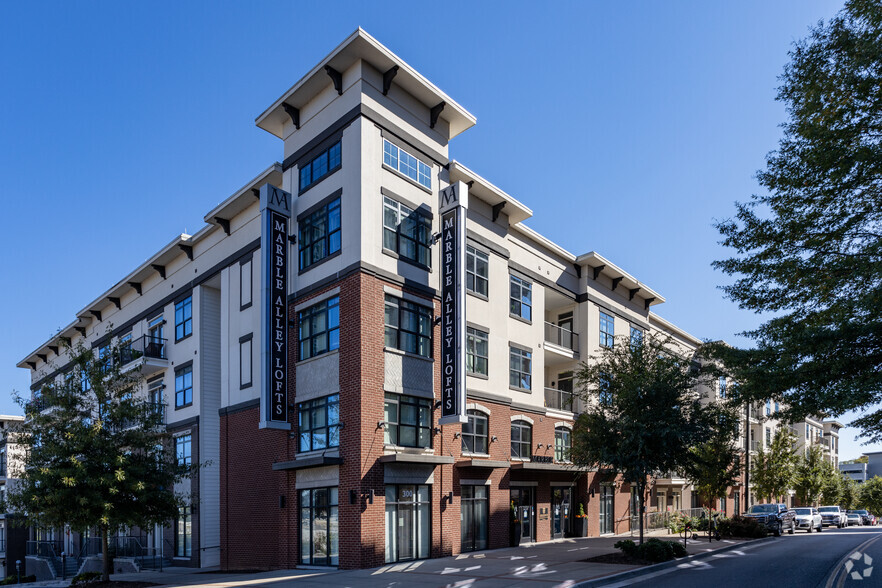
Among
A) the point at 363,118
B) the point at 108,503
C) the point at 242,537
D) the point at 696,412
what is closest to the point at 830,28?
the point at 696,412

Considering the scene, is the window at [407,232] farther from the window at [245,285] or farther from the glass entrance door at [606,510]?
the glass entrance door at [606,510]

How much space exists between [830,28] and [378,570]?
61.7ft

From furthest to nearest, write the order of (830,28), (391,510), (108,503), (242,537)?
(242,537), (391,510), (108,503), (830,28)

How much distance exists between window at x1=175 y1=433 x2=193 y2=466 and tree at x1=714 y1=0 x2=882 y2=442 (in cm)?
2457

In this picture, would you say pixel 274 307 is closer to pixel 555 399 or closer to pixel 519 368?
pixel 519 368

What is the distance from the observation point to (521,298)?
33.1m

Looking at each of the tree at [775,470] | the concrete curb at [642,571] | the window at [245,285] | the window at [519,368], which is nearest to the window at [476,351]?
the window at [519,368]

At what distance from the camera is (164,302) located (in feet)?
121

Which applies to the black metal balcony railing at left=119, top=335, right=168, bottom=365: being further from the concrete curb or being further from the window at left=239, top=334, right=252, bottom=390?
the concrete curb

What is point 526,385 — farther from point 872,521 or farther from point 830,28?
point 872,521

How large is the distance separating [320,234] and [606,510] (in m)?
22.4

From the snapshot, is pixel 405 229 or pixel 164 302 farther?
pixel 164 302

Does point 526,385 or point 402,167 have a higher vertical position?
point 402,167

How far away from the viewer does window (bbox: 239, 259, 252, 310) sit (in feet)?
99.5
